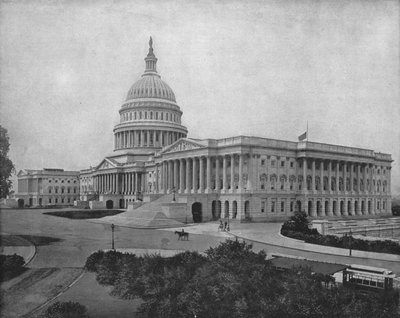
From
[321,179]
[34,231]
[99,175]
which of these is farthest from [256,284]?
[99,175]

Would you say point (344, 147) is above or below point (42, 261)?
above

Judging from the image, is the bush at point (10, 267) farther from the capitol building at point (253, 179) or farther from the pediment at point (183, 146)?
the pediment at point (183, 146)

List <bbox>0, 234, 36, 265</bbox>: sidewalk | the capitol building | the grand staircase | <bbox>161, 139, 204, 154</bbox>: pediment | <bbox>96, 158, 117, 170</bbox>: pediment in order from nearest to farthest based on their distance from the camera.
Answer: <bbox>0, 234, 36, 265</bbox>: sidewalk
the grand staircase
the capitol building
<bbox>161, 139, 204, 154</bbox>: pediment
<bbox>96, 158, 117, 170</bbox>: pediment

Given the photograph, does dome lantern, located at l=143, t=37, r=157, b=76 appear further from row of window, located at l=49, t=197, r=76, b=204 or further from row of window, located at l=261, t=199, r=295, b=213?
row of window, located at l=261, t=199, r=295, b=213

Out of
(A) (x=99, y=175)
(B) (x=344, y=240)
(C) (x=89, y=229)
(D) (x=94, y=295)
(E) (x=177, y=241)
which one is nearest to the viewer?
(D) (x=94, y=295)

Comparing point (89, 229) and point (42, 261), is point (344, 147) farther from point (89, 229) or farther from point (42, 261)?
point (42, 261)

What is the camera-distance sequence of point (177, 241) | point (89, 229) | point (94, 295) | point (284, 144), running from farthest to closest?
1. point (284, 144)
2. point (89, 229)
3. point (177, 241)
4. point (94, 295)

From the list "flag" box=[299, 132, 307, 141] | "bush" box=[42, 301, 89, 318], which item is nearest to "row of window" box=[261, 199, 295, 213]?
"flag" box=[299, 132, 307, 141]
